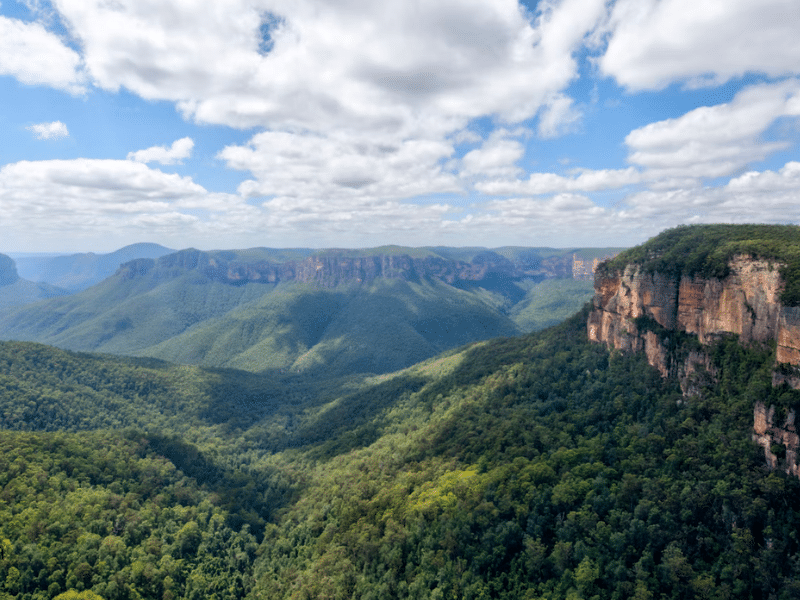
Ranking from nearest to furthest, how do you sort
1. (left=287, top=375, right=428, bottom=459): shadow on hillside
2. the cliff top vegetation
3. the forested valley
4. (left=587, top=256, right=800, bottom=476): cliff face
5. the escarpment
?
the forested valley < (left=587, top=256, right=800, bottom=476): cliff face < the escarpment < the cliff top vegetation < (left=287, top=375, right=428, bottom=459): shadow on hillside

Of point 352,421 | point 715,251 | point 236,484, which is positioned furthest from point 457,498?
point 352,421

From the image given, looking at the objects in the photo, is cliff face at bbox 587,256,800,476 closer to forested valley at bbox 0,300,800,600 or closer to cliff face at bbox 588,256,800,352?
cliff face at bbox 588,256,800,352

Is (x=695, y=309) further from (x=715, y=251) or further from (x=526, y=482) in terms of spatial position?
(x=526, y=482)

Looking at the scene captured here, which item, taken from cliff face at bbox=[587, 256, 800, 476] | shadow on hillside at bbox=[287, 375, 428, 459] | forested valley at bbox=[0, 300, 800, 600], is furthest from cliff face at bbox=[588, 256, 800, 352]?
shadow on hillside at bbox=[287, 375, 428, 459]

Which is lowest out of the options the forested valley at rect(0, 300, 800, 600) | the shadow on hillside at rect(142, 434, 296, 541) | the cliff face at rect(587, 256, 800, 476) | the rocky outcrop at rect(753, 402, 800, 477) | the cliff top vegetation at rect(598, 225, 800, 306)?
the shadow on hillside at rect(142, 434, 296, 541)

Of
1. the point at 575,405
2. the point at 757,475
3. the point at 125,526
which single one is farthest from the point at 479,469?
the point at 125,526

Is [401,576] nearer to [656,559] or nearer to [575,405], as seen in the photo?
[656,559]

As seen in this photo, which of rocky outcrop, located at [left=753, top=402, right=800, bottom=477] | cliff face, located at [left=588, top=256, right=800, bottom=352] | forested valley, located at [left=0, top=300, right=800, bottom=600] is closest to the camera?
rocky outcrop, located at [left=753, top=402, right=800, bottom=477]
